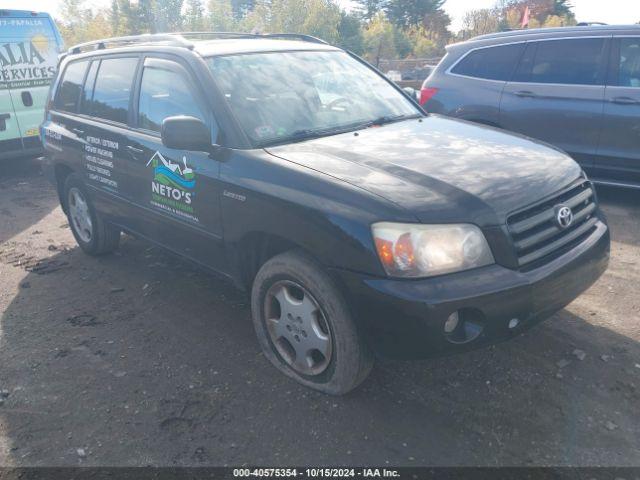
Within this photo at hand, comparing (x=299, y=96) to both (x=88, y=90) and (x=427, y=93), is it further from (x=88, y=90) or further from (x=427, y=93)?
(x=427, y=93)

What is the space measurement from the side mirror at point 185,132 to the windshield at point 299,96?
0.24 metres

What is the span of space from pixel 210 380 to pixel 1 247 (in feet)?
12.2

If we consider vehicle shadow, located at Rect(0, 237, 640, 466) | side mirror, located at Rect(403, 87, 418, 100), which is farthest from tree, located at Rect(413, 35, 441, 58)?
vehicle shadow, located at Rect(0, 237, 640, 466)

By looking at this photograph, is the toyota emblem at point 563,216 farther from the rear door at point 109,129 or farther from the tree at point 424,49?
the tree at point 424,49

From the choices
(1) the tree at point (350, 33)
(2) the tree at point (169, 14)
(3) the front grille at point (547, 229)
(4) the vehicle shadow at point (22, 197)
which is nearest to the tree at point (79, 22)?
(2) the tree at point (169, 14)

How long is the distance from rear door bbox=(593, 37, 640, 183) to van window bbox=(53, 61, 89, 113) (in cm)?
513

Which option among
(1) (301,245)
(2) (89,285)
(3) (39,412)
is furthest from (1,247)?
(1) (301,245)

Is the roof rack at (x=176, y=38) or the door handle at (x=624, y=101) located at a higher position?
the roof rack at (x=176, y=38)

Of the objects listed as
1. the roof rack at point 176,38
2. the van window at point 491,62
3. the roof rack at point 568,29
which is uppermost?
the roof rack at point 176,38

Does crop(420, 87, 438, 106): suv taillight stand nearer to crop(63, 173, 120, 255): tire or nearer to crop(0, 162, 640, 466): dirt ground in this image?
crop(0, 162, 640, 466): dirt ground

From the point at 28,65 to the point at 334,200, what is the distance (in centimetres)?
770

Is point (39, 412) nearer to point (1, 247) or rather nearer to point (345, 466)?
point (345, 466)

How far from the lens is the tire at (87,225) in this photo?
4.79 meters

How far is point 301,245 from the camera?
2625mm
